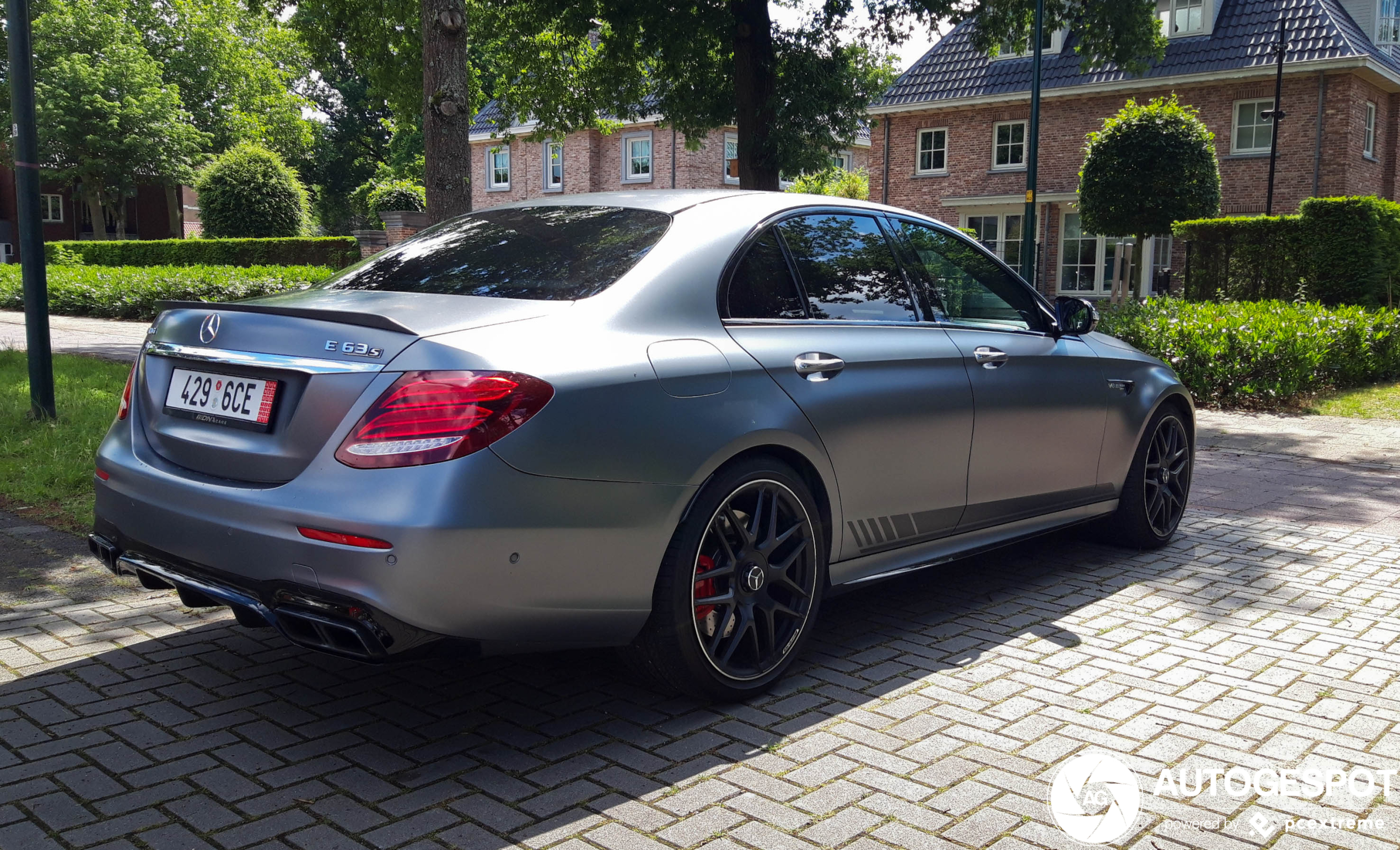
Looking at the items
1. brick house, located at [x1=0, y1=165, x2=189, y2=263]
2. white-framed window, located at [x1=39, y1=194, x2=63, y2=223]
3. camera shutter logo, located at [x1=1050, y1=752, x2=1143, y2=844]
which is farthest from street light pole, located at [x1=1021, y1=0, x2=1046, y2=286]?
white-framed window, located at [x1=39, y1=194, x2=63, y2=223]

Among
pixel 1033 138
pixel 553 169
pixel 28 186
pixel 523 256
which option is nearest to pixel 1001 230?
pixel 1033 138

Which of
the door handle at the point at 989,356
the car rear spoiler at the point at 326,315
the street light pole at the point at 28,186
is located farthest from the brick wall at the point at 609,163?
the car rear spoiler at the point at 326,315

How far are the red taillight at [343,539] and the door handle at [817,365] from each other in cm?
151

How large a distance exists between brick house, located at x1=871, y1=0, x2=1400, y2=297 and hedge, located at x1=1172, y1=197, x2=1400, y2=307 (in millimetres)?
5588

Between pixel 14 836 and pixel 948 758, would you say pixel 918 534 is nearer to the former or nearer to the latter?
pixel 948 758

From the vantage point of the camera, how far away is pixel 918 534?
443cm

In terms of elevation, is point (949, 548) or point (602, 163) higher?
point (602, 163)

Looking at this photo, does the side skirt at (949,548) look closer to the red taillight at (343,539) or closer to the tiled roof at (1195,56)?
the red taillight at (343,539)

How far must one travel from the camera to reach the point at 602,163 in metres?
43.4

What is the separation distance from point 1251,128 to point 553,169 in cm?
2523

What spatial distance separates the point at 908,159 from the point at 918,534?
31.0m

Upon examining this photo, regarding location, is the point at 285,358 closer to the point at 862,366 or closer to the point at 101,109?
the point at 862,366

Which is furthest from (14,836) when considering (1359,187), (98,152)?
(98,152)

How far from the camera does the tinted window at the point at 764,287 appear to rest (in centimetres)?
388
